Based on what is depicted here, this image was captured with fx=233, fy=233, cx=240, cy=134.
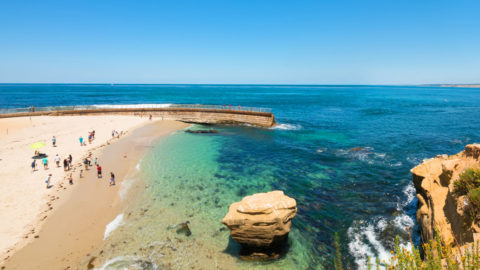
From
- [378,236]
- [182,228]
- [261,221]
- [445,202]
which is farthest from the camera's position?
[182,228]

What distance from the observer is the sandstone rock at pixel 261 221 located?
1066 cm

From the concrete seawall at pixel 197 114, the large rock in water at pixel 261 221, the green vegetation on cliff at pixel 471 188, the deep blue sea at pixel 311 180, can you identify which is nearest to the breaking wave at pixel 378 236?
the deep blue sea at pixel 311 180

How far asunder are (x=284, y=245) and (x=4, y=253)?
1394 centimetres

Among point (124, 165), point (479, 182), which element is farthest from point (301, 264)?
point (124, 165)

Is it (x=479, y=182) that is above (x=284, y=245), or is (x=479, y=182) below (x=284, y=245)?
above

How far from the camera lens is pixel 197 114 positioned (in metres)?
49.2

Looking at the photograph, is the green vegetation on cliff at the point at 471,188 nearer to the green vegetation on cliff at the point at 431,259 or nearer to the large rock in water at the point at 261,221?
the green vegetation on cliff at the point at 431,259

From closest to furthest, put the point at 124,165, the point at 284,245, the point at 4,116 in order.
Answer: the point at 284,245 → the point at 124,165 → the point at 4,116

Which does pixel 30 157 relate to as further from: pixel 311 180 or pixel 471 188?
pixel 471 188

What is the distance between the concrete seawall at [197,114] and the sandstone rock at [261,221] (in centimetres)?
3310

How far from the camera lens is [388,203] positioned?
15969mm

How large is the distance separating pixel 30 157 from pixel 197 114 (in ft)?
94.5

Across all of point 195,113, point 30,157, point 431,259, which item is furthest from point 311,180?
point 195,113

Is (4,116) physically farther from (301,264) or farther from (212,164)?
(301,264)
